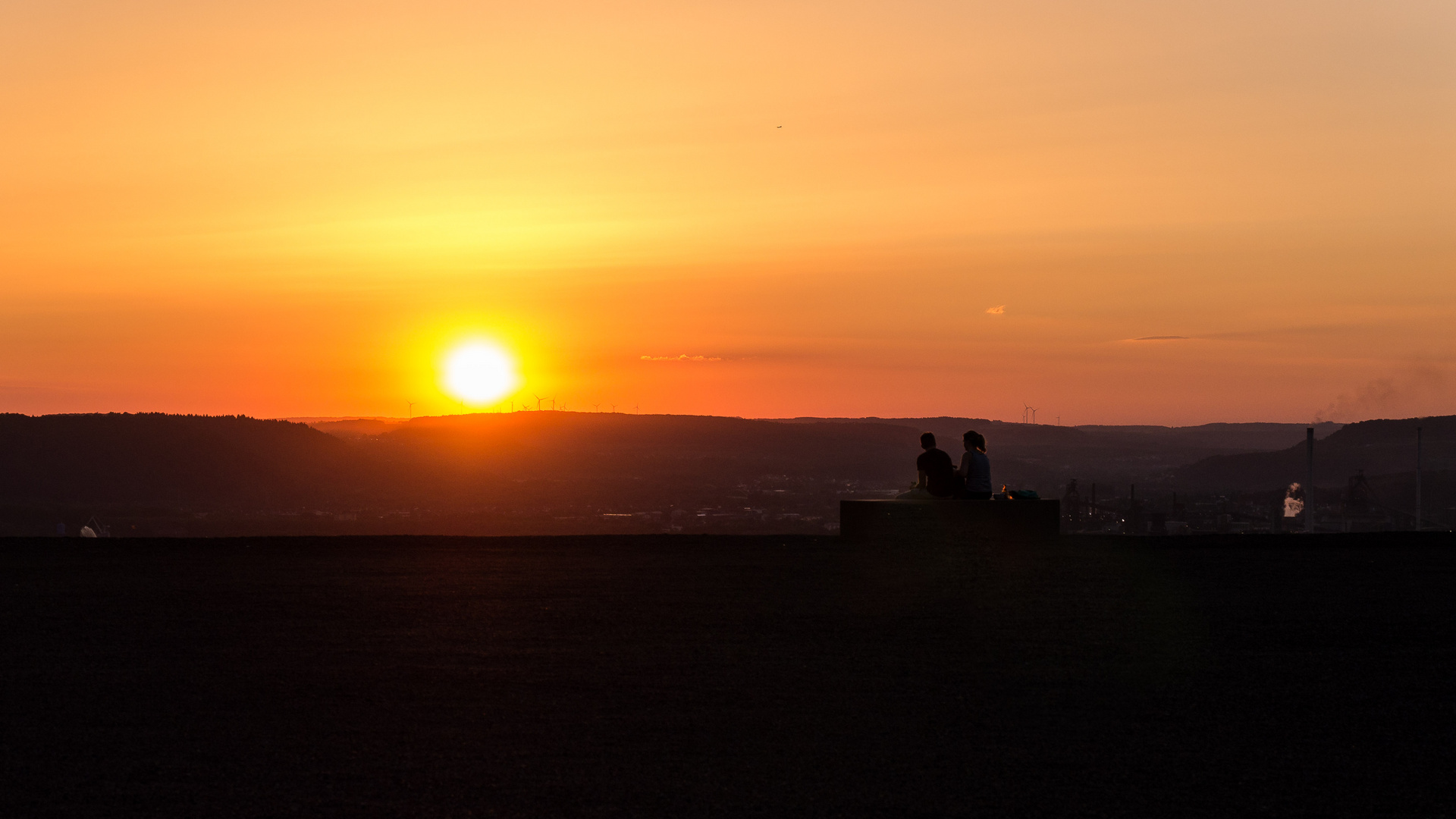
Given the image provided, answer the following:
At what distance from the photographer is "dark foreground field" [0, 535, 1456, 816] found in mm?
6965

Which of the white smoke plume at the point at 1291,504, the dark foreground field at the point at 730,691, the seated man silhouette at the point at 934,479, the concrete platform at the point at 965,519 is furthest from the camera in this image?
the white smoke plume at the point at 1291,504

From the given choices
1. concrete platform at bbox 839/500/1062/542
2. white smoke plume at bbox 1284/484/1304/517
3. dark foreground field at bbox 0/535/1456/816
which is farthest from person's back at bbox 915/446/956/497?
white smoke plume at bbox 1284/484/1304/517

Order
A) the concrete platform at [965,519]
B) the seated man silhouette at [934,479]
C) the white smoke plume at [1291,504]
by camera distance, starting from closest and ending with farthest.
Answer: the concrete platform at [965,519] < the seated man silhouette at [934,479] < the white smoke plume at [1291,504]

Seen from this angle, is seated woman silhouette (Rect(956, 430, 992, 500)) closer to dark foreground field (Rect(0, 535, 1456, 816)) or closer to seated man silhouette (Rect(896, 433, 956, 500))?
seated man silhouette (Rect(896, 433, 956, 500))

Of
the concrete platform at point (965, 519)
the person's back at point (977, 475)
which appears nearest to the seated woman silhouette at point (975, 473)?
the person's back at point (977, 475)

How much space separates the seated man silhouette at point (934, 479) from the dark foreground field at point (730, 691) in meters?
2.73

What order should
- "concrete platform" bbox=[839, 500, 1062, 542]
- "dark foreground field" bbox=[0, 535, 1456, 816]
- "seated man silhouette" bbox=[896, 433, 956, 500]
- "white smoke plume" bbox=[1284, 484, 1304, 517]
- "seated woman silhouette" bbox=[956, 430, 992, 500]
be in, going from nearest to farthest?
"dark foreground field" bbox=[0, 535, 1456, 816] < "concrete platform" bbox=[839, 500, 1062, 542] < "seated woman silhouette" bbox=[956, 430, 992, 500] < "seated man silhouette" bbox=[896, 433, 956, 500] < "white smoke plume" bbox=[1284, 484, 1304, 517]

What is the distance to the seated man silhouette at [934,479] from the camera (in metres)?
18.8

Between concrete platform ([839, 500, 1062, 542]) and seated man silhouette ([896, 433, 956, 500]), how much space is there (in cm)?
59

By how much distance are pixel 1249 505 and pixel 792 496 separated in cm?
5898

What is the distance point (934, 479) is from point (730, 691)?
33.1 ft

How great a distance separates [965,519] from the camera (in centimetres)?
1756

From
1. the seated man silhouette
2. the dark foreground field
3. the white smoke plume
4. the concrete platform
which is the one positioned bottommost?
the white smoke plume

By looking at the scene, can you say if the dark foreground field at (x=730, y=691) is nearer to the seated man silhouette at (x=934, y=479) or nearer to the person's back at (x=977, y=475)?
the person's back at (x=977, y=475)
